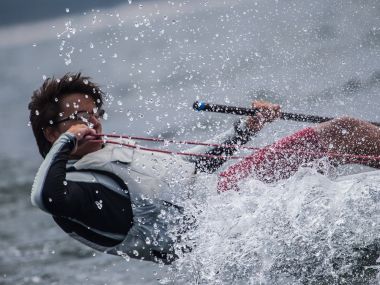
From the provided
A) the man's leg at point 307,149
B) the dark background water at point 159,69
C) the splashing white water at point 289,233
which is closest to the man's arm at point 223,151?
the man's leg at point 307,149

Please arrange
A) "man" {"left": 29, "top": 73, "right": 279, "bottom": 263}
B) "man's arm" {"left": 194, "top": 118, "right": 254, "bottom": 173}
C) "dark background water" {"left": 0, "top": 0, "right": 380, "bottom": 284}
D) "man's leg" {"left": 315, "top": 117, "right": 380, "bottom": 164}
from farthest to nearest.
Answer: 1. "dark background water" {"left": 0, "top": 0, "right": 380, "bottom": 284}
2. "man's arm" {"left": 194, "top": 118, "right": 254, "bottom": 173}
3. "man's leg" {"left": 315, "top": 117, "right": 380, "bottom": 164}
4. "man" {"left": 29, "top": 73, "right": 279, "bottom": 263}

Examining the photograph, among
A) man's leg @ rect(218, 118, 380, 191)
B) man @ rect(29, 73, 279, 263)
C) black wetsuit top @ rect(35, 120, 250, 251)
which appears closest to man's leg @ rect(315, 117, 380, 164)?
man's leg @ rect(218, 118, 380, 191)

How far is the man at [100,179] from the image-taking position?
2.54m

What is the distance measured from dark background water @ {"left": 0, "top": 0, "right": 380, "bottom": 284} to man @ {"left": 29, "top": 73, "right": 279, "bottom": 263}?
489 millimetres

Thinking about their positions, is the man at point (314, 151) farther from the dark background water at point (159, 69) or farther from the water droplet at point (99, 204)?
the dark background water at point (159, 69)

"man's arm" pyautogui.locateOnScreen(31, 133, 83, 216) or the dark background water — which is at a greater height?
"man's arm" pyautogui.locateOnScreen(31, 133, 83, 216)

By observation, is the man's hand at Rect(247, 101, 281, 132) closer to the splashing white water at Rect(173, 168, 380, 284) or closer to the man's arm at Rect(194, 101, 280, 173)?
Result: the man's arm at Rect(194, 101, 280, 173)

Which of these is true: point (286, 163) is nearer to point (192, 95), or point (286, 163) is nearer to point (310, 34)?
point (192, 95)

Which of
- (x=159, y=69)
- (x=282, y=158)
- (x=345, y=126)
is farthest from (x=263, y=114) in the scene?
(x=159, y=69)

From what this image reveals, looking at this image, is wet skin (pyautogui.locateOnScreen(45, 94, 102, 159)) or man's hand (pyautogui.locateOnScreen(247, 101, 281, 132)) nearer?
wet skin (pyautogui.locateOnScreen(45, 94, 102, 159))

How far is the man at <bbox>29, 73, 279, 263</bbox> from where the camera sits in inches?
100

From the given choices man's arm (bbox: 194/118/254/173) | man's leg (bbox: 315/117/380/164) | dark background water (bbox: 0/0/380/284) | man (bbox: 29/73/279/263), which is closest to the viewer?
man (bbox: 29/73/279/263)

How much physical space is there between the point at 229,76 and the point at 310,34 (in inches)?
58.5

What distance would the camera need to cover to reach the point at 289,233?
258 centimetres
